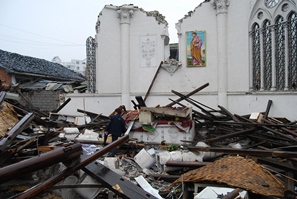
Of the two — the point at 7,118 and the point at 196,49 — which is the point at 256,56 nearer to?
the point at 196,49

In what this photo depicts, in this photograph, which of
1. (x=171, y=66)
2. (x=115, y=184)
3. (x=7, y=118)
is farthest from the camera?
(x=171, y=66)

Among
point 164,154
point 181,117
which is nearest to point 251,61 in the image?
point 181,117

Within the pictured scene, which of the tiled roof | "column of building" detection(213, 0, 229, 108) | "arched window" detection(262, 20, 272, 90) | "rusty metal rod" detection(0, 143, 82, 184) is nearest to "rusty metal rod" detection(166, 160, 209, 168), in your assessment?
"rusty metal rod" detection(0, 143, 82, 184)

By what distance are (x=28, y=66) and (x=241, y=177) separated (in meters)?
19.8

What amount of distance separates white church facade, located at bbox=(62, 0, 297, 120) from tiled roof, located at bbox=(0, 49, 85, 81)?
6963 mm

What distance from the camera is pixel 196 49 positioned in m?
12.0

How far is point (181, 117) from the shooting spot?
794 centimetres

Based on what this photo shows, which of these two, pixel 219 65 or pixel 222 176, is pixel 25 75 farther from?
pixel 222 176

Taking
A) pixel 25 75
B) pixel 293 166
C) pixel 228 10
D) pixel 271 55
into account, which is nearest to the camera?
pixel 293 166

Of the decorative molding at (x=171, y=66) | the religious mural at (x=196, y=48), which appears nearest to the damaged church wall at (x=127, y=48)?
the decorative molding at (x=171, y=66)

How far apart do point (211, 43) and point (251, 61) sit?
6.89ft

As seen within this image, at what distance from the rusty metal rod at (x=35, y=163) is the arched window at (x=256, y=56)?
35.5 feet

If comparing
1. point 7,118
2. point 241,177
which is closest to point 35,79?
point 7,118

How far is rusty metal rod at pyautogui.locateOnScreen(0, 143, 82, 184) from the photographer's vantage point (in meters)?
1.64
